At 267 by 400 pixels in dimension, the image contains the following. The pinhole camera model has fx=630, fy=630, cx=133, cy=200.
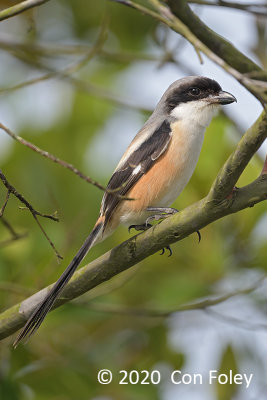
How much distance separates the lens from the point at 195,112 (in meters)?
4.49

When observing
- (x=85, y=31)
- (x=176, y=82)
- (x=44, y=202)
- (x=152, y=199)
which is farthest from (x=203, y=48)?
(x=85, y=31)

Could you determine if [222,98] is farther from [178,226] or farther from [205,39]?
[205,39]

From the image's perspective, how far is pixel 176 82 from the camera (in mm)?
4762

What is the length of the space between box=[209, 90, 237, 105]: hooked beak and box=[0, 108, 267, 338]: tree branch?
1.61 meters

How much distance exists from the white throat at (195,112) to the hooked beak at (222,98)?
47mm

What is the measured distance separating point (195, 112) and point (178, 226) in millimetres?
1694

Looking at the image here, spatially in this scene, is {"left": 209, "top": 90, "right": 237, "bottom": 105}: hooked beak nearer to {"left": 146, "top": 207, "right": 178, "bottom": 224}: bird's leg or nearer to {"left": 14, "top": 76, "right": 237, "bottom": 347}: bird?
{"left": 14, "top": 76, "right": 237, "bottom": 347}: bird

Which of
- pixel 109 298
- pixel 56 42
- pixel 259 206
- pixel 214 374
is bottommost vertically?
pixel 214 374

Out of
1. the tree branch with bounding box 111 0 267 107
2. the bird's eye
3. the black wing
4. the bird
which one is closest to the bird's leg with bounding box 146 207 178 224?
the bird

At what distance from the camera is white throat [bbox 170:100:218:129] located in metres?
4.43

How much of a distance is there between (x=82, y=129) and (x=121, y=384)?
2290mm

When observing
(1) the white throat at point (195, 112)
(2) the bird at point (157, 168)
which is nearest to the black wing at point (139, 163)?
(2) the bird at point (157, 168)

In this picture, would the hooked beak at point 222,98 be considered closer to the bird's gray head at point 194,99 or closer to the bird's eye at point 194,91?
the bird's gray head at point 194,99

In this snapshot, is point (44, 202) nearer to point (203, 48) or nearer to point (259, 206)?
point (259, 206)
